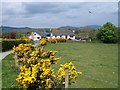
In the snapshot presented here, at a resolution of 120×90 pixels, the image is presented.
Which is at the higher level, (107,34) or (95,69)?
(107,34)

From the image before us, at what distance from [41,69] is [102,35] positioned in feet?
238

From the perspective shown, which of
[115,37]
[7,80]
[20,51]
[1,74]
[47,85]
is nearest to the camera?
[47,85]

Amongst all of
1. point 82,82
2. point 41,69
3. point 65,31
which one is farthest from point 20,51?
point 65,31

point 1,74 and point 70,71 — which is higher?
point 70,71

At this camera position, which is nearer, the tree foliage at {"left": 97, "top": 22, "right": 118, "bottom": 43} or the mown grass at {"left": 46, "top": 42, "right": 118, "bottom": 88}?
the mown grass at {"left": 46, "top": 42, "right": 118, "bottom": 88}

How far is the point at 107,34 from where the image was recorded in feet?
255

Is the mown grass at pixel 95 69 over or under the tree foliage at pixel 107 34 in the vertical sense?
under

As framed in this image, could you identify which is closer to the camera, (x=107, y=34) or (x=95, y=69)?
(x=95, y=69)

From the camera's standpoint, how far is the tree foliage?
75.6 meters

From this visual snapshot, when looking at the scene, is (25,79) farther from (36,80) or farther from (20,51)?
(20,51)

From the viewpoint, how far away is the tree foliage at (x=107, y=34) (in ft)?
248

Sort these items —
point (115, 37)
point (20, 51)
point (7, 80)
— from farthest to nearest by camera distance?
1. point (115, 37)
2. point (20, 51)
3. point (7, 80)

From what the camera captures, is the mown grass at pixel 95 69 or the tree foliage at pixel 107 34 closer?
the mown grass at pixel 95 69

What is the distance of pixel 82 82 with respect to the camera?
33.8 ft
